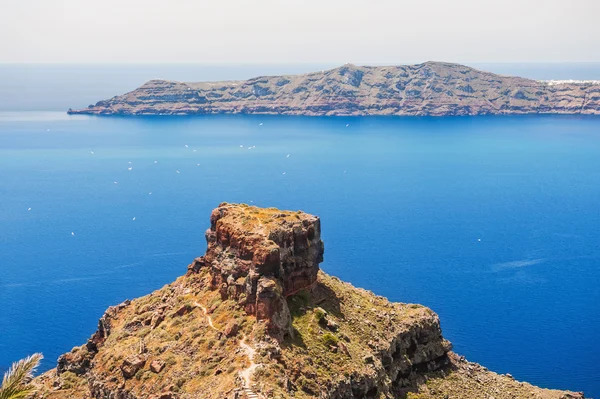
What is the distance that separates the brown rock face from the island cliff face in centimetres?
12

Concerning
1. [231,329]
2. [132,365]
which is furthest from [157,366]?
[231,329]

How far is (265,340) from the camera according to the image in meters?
57.6

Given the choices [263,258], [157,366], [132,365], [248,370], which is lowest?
[132,365]

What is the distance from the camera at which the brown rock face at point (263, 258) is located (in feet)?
195

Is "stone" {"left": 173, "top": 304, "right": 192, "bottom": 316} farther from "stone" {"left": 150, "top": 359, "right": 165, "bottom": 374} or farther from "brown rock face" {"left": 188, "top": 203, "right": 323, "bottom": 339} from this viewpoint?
"stone" {"left": 150, "top": 359, "right": 165, "bottom": 374}

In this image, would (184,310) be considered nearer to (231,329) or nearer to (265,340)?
(231,329)

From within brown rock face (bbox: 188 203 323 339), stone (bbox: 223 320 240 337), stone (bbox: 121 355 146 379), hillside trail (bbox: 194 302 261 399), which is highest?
brown rock face (bbox: 188 203 323 339)

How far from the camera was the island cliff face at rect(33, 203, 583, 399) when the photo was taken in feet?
185

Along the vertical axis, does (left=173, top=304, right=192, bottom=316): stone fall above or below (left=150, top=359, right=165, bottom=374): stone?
above

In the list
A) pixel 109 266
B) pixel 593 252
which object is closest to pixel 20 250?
pixel 109 266

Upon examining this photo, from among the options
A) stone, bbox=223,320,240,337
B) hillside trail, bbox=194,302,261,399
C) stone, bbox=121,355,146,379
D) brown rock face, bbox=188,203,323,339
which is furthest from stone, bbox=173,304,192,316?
stone, bbox=223,320,240,337

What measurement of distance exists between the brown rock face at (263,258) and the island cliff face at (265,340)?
0.12 metres

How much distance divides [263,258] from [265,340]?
8.15m

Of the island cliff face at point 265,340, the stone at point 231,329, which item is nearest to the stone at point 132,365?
the island cliff face at point 265,340
